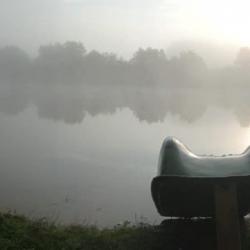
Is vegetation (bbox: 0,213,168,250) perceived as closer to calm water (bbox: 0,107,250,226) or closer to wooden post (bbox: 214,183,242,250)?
wooden post (bbox: 214,183,242,250)

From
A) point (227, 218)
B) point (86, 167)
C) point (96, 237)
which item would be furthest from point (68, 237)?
point (86, 167)

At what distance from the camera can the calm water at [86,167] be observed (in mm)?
6859

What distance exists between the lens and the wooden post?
3.75 m

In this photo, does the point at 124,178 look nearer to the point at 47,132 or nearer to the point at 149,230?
the point at 149,230

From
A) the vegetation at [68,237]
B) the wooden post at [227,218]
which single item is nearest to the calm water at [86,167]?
the vegetation at [68,237]

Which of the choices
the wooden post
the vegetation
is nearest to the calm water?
the vegetation

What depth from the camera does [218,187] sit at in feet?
12.7

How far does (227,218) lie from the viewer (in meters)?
3.81

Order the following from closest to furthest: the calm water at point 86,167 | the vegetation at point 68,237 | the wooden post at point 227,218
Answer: the wooden post at point 227,218, the vegetation at point 68,237, the calm water at point 86,167

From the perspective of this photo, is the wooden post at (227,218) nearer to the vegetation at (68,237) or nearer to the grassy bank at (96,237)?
the grassy bank at (96,237)

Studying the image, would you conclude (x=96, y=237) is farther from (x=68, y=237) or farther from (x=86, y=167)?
(x=86, y=167)

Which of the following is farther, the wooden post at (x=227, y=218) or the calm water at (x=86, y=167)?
the calm water at (x=86, y=167)

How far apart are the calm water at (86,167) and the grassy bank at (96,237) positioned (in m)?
1.37

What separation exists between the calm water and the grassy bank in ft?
4.49
